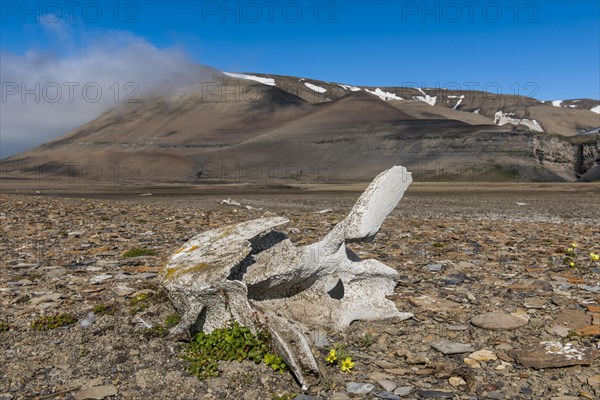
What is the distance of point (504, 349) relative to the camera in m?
6.56

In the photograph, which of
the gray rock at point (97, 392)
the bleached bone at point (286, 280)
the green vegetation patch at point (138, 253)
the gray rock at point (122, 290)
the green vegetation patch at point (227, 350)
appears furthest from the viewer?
the green vegetation patch at point (138, 253)

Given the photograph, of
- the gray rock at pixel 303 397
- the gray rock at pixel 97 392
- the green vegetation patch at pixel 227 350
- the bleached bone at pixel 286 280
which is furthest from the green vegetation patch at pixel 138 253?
the gray rock at pixel 303 397

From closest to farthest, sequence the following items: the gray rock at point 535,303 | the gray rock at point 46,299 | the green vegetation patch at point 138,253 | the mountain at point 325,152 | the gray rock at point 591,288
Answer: the gray rock at point 46,299
the gray rock at point 535,303
the gray rock at point 591,288
the green vegetation patch at point 138,253
the mountain at point 325,152

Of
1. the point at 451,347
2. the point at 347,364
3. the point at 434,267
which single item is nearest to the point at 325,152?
the point at 434,267

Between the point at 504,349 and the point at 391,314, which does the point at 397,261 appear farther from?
the point at 504,349

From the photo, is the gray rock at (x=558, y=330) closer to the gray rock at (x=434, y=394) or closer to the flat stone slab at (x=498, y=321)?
the flat stone slab at (x=498, y=321)

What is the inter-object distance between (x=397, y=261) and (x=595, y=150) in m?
119

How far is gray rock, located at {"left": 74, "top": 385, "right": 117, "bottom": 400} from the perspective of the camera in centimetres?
526

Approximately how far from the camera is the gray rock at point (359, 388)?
17.9 feet

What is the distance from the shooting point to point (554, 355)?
20.4 feet

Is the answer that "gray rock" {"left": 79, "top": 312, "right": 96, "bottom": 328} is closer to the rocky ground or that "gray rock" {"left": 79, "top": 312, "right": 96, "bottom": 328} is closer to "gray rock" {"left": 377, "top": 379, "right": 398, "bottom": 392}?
the rocky ground

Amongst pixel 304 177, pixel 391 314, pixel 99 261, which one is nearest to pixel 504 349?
pixel 391 314

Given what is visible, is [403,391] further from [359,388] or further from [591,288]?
[591,288]

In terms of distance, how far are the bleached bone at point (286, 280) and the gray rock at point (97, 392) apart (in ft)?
3.58
